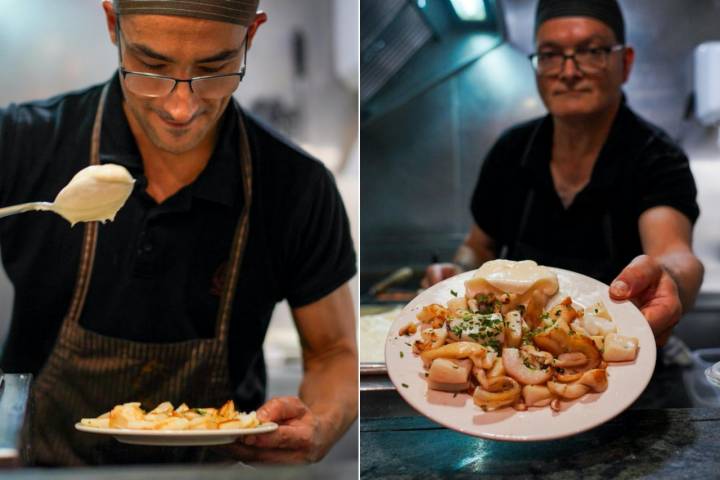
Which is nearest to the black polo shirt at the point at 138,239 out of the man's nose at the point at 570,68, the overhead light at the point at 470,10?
the man's nose at the point at 570,68

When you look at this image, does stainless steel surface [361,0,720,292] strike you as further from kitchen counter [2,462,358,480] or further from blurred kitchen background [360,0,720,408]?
kitchen counter [2,462,358,480]

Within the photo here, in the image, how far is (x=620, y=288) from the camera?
1.71m

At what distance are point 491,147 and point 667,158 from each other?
0.72m

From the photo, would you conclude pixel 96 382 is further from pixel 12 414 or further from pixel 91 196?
pixel 91 196

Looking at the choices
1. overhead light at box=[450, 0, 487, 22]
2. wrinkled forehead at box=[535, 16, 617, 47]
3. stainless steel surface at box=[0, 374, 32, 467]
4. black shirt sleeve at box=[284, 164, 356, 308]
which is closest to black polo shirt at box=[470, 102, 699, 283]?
wrinkled forehead at box=[535, 16, 617, 47]

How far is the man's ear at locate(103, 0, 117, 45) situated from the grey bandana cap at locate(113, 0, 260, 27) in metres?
0.02

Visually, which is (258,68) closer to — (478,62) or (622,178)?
(622,178)

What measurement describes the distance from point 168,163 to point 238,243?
258 mm

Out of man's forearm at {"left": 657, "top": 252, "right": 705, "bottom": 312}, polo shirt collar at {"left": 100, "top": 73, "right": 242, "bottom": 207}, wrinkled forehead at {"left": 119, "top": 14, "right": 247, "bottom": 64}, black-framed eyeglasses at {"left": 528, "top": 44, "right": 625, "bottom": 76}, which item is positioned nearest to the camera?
wrinkled forehead at {"left": 119, "top": 14, "right": 247, "bottom": 64}

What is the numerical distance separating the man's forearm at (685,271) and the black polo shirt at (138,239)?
1.06 metres

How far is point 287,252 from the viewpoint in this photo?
6.47 feet

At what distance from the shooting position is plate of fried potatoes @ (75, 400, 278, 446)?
153 centimetres

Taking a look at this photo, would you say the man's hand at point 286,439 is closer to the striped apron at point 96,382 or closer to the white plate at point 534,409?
the striped apron at point 96,382

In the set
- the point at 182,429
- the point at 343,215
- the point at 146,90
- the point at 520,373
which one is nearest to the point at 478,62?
the point at 343,215
